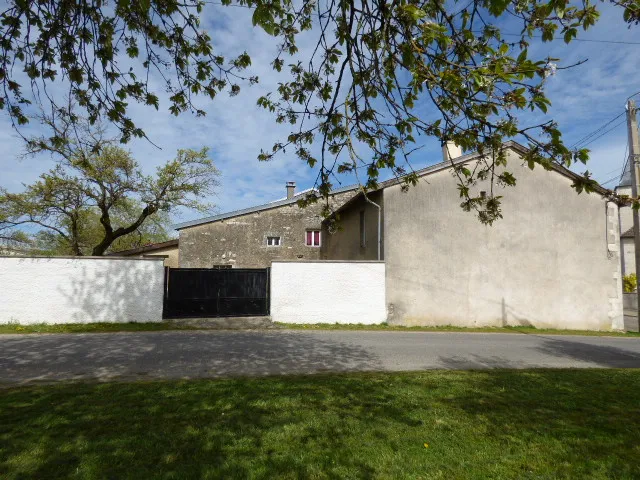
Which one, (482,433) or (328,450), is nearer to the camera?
(328,450)

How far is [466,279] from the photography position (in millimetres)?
15242

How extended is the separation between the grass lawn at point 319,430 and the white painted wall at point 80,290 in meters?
7.33

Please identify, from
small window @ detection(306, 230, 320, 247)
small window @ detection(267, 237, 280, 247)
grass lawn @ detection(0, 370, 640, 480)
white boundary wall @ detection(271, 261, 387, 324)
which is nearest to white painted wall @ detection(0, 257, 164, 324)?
white boundary wall @ detection(271, 261, 387, 324)

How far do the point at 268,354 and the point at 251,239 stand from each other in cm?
1349

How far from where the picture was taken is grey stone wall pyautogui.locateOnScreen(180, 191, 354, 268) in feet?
67.9

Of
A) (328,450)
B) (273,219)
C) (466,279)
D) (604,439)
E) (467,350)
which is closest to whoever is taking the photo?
(328,450)

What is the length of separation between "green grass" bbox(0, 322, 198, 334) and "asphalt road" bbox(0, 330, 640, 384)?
2.71 feet

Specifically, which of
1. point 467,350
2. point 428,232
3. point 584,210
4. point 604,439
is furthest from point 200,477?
point 584,210

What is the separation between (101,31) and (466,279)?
1364cm

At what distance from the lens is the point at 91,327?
1178 cm

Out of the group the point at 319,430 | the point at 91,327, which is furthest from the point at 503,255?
the point at 91,327

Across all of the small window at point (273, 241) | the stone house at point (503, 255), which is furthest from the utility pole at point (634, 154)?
the small window at point (273, 241)

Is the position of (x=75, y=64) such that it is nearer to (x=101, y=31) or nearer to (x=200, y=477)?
(x=101, y=31)

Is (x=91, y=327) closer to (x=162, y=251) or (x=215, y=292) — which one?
(x=215, y=292)
